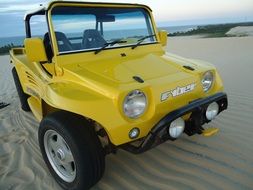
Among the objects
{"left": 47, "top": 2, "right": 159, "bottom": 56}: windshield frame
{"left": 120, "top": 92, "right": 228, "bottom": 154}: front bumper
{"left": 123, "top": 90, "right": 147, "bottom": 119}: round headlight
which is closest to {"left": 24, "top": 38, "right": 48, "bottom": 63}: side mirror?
{"left": 47, "top": 2, "right": 159, "bottom": 56}: windshield frame

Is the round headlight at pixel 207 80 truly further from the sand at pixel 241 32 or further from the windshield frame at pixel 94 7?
the sand at pixel 241 32

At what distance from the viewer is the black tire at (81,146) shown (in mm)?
2828

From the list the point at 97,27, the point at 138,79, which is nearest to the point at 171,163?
the point at 138,79

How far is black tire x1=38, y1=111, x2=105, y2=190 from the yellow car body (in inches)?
4.9

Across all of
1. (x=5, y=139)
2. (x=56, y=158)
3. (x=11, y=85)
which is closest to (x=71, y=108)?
(x=56, y=158)

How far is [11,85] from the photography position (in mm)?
9500

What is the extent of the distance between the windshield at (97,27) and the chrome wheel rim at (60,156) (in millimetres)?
976

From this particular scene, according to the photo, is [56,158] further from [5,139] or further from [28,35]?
[28,35]

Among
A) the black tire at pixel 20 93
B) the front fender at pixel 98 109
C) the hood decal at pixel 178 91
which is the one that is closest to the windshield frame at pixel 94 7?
the front fender at pixel 98 109

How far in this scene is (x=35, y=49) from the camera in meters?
3.42

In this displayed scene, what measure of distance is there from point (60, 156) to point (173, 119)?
48.4 inches

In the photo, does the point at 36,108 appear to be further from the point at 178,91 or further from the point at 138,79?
the point at 178,91

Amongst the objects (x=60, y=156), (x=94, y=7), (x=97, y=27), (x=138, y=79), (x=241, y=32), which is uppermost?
(x=94, y=7)

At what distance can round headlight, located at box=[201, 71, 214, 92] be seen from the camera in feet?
11.6
